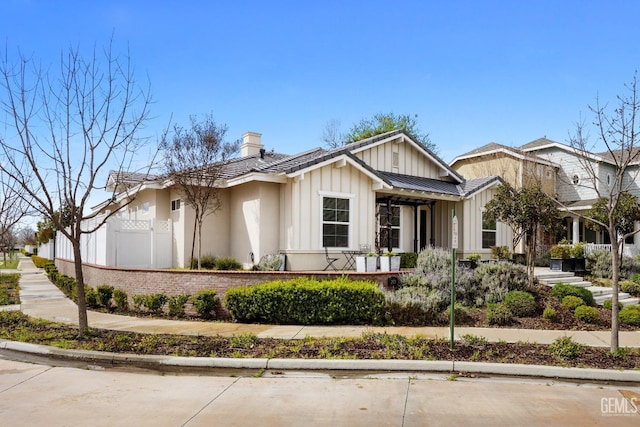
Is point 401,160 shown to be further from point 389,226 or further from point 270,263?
point 270,263

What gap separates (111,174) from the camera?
21.0 metres

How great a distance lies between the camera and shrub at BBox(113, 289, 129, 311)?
42.2ft

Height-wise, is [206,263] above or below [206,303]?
above

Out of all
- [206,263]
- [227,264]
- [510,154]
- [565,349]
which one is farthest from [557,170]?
[565,349]

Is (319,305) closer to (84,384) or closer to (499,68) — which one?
(84,384)

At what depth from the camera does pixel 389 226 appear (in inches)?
704

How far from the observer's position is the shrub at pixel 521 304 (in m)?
11.5

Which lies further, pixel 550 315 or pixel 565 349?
pixel 550 315

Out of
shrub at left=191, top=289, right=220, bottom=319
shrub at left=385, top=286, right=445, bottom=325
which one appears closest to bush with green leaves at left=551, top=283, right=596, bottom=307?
shrub at left=385, top=286, right=445, bottom=325

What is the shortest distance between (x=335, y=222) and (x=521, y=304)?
6.32 meters

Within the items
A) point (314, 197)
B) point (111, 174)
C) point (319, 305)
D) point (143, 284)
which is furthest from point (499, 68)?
point (111, 174)

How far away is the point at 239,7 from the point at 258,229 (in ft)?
21.4

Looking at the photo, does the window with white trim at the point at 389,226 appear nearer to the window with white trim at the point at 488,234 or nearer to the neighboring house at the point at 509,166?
the window with white trim at the point at 488,234

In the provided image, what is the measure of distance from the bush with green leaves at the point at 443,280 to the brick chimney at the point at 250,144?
11494 millimetres
